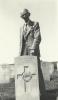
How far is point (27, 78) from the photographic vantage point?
6152 mm

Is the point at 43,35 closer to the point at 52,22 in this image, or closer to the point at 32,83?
the point at 52,22

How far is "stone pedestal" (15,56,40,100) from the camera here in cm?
611

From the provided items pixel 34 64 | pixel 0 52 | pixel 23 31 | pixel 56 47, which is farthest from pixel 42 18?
pixel 34 64

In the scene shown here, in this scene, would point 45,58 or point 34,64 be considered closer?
point 34,64

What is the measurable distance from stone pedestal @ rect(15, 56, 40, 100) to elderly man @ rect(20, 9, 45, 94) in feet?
1.19

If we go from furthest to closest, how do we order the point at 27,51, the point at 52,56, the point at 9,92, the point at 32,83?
the point at 52,56, the point at 9,92, the point at 27,51, the point at 32,83

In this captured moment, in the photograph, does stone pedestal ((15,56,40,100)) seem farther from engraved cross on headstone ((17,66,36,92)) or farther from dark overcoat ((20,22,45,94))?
dark overcoat ((20,22,45,94))

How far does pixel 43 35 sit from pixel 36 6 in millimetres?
1022

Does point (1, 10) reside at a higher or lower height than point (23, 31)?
higher

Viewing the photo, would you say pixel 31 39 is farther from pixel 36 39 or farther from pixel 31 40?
pixel 36 39

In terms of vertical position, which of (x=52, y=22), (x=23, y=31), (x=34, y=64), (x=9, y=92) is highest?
(x=52, y=22)

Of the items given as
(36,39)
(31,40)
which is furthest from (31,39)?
(36,39)

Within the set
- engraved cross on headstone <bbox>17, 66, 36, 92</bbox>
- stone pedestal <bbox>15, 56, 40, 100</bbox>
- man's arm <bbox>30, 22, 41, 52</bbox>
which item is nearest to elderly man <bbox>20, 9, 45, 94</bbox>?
man's arm <bbox>30, 22, 41, 52</bbox>

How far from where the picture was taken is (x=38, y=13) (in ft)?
36.5
